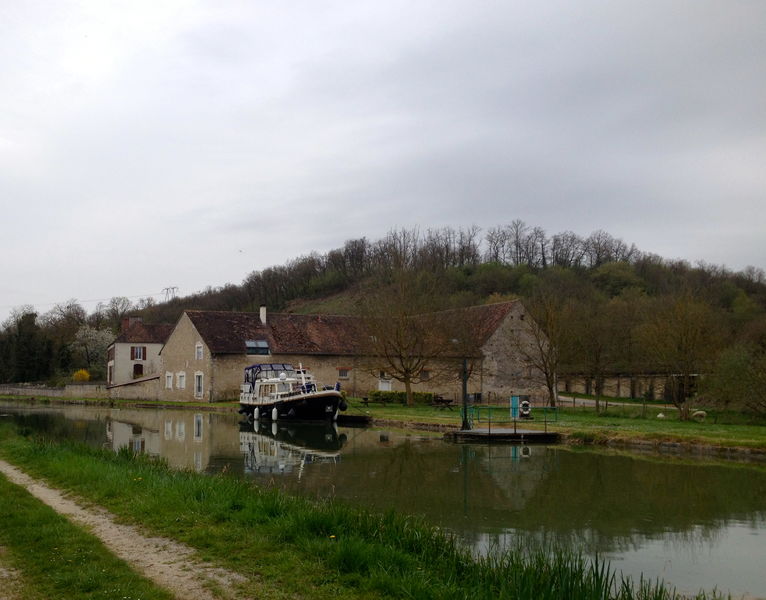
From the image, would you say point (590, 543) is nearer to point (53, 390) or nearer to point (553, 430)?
point (553, 430)

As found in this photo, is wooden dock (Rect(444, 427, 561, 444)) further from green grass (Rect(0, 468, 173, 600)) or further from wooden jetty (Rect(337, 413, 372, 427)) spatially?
green grass (Rect(0, 468, 173, 600))

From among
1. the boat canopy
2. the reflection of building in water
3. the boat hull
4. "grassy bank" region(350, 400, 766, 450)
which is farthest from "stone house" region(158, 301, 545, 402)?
the boat hull

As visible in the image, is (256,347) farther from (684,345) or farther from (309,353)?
(684,345)

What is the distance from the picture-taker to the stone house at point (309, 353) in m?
41.9

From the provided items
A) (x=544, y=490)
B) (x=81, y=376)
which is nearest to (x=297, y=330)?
(x=81, y=376)

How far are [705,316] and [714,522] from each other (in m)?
21.1

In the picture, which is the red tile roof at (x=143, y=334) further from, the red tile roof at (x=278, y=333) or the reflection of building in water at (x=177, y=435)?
the reflection of building in water at (x=177, y=435)

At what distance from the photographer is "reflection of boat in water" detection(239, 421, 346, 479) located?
17.7 m

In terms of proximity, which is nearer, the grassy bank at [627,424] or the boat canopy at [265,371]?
the grassy bank at [627,424]

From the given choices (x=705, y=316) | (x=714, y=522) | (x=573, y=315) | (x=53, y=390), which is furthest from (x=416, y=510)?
(x=53, y=390)

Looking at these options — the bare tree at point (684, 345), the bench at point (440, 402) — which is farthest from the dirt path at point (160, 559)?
the bench at point (440, 402)

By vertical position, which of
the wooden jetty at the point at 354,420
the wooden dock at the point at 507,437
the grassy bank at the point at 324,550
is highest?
the grassy bank at the point at 324,550

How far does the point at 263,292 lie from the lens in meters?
94.6

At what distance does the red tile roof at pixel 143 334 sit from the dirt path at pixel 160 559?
178 feet
